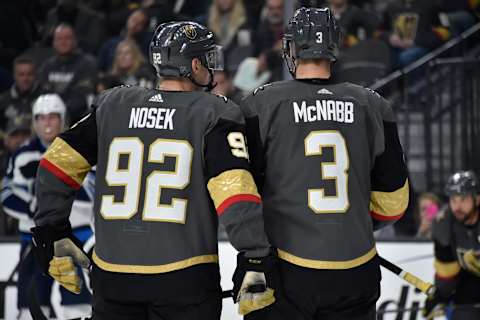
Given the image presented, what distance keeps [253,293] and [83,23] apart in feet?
23.4

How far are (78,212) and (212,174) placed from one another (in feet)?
10.5

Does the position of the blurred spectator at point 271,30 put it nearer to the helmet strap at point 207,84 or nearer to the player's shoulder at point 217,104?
the helmet strap at point 207,84

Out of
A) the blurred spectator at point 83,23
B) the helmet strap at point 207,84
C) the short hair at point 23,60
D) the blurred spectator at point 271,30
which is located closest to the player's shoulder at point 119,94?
the helmet strap at point 207,84

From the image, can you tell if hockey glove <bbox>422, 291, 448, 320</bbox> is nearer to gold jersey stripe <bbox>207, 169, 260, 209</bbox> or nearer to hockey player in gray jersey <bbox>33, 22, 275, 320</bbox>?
hockey player in gray jersey <bbox>33, 22, 275, 320</bbox>

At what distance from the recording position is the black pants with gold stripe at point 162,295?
4.14m

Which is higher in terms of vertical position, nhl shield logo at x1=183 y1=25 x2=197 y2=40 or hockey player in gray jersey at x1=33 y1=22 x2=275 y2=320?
nhl shield logo at x1=183 y1=25 x2=197 y2=40

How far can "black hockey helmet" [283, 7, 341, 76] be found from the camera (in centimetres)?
434

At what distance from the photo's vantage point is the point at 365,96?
14.3 ft

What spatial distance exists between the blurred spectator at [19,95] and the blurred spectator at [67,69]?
0.33ft

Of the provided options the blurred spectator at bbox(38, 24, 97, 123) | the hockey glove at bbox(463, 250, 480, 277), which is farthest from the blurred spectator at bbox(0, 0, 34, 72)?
the hockey glove at bbox(463, 250, 480, 277)

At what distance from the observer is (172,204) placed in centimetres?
414

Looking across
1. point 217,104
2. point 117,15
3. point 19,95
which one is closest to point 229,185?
point 217,104

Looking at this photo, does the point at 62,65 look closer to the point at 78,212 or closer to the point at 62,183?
the point at 78,212

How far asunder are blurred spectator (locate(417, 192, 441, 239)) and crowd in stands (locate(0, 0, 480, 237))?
135 cm
